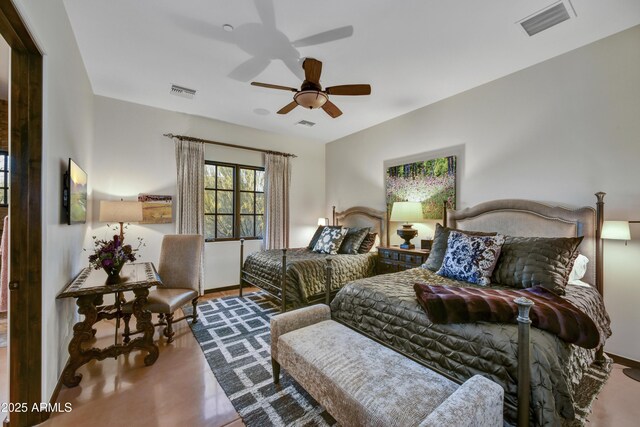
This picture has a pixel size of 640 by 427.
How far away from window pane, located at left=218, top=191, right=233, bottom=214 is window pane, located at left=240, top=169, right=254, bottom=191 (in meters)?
0.27

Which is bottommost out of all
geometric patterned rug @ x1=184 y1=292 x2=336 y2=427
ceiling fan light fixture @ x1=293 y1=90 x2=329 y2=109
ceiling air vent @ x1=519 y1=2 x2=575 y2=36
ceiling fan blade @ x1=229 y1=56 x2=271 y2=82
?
geometric patterned rug @ x1=184 y1=292 x2=336 y2=427

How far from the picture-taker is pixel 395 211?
3832mm

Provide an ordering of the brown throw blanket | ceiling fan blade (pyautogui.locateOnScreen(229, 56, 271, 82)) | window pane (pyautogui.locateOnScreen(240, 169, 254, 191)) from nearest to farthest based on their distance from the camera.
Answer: the brown throw blanket < ceiling fan blade (pyautogui.locateOnScreen(229, 56, 271, 82)) < window pane (pyautogui.locateOnScreen(240, 169, 254, 191))

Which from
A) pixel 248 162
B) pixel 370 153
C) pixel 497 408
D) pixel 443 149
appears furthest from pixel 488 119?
pixel 248 162

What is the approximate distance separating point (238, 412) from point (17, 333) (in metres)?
1.42

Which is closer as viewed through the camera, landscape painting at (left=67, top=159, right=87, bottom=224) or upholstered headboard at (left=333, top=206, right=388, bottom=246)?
landscape painting at (left=67, top=159, right=87, bottom=224)

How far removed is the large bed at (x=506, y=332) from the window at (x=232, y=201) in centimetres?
300

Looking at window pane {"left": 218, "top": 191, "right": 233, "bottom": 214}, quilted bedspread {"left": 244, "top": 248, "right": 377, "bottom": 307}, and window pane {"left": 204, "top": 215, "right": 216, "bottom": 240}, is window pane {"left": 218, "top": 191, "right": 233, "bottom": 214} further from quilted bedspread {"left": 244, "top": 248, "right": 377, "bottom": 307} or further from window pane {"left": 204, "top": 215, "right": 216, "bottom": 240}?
quilted bedspread {"left": 244, "top": 248, "right": 377, "bottom": 307}

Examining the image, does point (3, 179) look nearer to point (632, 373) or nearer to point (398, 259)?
point (398, 259)

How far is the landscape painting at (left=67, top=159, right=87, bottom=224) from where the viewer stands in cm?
221

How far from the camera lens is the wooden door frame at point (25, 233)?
5.16ft

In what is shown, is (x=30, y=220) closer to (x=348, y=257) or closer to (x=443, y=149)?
(x=348, y=257)

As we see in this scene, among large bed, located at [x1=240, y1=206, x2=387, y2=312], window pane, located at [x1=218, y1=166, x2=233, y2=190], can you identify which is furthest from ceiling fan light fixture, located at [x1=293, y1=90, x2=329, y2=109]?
window pane, located at [x1=218, y1=166, x2=233, y2=190]

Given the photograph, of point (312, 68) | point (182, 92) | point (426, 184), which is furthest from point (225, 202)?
point (426, 184)
